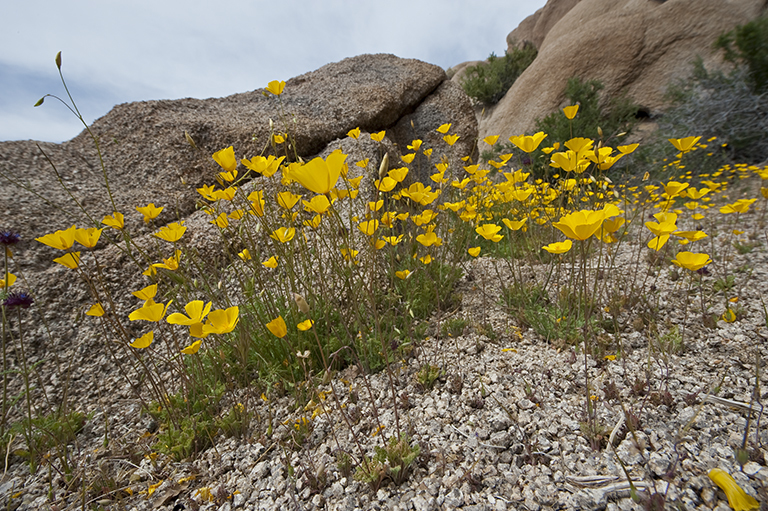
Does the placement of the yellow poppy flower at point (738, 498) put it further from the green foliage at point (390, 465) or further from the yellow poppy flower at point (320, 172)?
the yellow poppy flower at point (320, 172)

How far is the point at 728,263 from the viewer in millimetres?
2596

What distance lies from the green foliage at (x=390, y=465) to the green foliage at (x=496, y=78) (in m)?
14.9

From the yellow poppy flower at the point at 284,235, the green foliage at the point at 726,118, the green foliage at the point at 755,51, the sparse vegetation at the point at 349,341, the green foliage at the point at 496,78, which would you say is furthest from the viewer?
the green foliage at the point at 496,78

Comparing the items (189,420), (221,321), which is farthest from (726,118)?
(189,420)

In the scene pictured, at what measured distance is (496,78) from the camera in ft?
44.6

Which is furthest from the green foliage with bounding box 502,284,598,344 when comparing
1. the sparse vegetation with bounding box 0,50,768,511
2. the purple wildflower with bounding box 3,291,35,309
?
the purple wildflower with bounding box 3,291,35,309

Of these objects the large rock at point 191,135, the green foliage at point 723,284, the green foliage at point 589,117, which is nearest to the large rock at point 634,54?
the green foliage at point 589,117

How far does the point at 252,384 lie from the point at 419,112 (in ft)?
19.6

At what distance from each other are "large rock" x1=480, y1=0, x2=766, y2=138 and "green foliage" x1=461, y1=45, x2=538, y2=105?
3.68m

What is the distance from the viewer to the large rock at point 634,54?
8156 millimetres

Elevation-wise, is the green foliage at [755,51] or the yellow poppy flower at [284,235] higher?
the green foliage at [755,51]

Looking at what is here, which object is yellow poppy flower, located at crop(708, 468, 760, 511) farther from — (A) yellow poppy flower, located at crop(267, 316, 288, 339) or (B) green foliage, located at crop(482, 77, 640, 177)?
(B) green foliage, located at crop(482, 77, 640, 177)

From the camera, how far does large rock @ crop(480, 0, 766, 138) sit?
321 inches

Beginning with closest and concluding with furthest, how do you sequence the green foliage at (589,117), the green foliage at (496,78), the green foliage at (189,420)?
1. the green foliage at (189,420)
2. the green foliage at (589,117)
3. the green foliage at (496,78)
